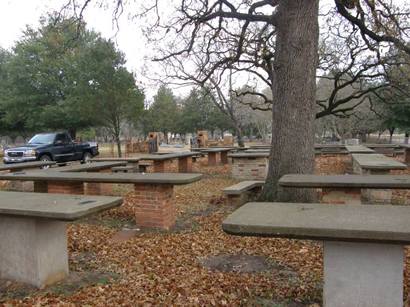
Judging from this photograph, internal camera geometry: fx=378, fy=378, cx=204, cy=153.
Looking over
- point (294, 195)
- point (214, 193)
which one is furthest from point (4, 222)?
point (214, 193)

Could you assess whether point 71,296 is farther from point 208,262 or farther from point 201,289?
point 208,262

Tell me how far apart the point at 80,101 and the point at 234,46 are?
990 centimetres

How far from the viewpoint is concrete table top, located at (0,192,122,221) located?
10.3 ft

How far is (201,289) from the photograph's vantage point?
3.52 m

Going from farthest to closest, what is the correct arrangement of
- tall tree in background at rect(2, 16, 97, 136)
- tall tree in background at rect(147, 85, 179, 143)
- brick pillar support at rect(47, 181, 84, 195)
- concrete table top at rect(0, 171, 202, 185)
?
tall tree in background at rect(147, 85, 179, 143) < tall tree in background at rect(2, 16, 97, 136) < brick pillar support at rect(47, 181, 84, 195) < concrete table top at rect(0, 171, 202, 185)

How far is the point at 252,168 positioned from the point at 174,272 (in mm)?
7618

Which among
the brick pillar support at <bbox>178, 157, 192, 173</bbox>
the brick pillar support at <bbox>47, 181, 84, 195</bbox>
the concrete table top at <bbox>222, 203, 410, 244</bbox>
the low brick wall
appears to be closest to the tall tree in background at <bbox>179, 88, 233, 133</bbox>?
the brick pillar support at <bbox>178, 157, 192, 173</bbox>

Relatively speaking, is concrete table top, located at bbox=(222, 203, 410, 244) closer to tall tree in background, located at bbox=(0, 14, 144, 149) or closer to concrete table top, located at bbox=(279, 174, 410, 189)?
concrete table top, located at bbox=(279, 174, 410, 189)

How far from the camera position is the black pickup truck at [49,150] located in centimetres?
1523

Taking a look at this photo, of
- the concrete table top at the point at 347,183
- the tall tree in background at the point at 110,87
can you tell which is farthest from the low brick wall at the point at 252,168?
the tall tree in background at the point at 110,87

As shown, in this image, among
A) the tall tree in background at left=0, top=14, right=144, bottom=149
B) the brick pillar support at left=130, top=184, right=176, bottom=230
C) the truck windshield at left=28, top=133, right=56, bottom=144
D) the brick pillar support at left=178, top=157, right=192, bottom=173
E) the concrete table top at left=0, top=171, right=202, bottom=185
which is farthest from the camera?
the tall tree in background at left=0, top=14, right=144, bottom=149

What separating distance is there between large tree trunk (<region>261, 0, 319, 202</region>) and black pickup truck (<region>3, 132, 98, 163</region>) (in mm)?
11548

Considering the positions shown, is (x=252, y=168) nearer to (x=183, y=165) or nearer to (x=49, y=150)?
(x=183, y=165)

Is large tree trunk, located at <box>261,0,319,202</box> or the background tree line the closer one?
large tree trunk, located at <box>261,0,319,202</box>
